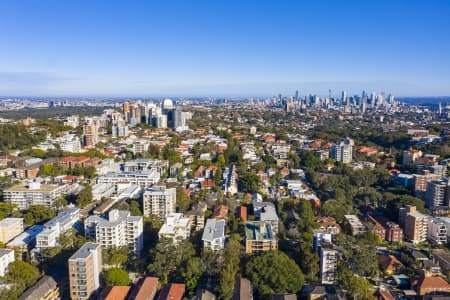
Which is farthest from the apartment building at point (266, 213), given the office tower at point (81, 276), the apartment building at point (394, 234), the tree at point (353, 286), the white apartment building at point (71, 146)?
the white apartment building at point (71, 146)

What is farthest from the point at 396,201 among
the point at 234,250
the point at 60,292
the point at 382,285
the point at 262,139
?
the point at 262,139

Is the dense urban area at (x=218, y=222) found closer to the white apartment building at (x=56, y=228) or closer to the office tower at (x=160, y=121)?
the white apartment building at (x=56, y=228)

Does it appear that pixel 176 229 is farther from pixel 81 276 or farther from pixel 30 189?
pixel 30 189

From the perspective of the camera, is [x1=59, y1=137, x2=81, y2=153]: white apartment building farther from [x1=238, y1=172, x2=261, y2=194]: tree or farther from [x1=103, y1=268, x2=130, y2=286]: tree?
[x1=103, y1=268, x2=130, y2=286]: tree

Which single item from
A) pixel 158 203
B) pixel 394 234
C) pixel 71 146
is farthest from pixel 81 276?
pixel 71 146

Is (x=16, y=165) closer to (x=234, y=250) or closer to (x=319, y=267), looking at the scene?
(x=234, y=250)
